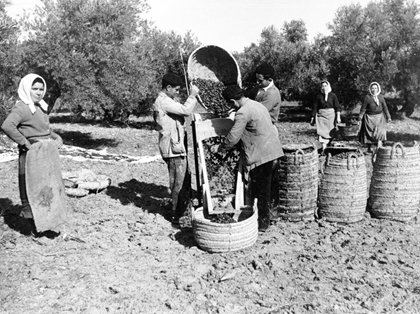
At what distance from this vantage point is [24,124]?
15.4 ft

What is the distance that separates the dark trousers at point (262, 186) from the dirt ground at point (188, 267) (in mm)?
259

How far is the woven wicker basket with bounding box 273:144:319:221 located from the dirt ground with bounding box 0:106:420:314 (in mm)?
182

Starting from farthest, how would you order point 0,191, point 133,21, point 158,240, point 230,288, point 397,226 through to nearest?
point 133,21 → point 0,191 → point 397,226 → point 158,240 → point 230,288

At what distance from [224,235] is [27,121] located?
2.46 meters

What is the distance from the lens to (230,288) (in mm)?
4137

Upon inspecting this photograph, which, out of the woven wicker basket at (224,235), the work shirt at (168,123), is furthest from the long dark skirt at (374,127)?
the woven wicker basket at (224,235)

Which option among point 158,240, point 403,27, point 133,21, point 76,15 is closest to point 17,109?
point 158,240

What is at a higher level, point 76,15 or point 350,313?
point 76,15

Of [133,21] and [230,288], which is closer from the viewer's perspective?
[230,288]

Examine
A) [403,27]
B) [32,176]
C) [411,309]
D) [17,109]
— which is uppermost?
[403,27]

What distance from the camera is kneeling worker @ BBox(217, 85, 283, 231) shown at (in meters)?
5.04

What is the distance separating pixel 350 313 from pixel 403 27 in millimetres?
13575

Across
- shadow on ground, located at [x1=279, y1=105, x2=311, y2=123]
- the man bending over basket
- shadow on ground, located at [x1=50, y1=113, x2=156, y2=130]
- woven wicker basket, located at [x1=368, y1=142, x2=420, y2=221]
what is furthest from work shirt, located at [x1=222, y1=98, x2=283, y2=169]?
shadow on ground, located at [x1=279, y1=105, x2=311, y2=123]

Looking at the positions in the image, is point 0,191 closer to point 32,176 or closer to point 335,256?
point 32,176
